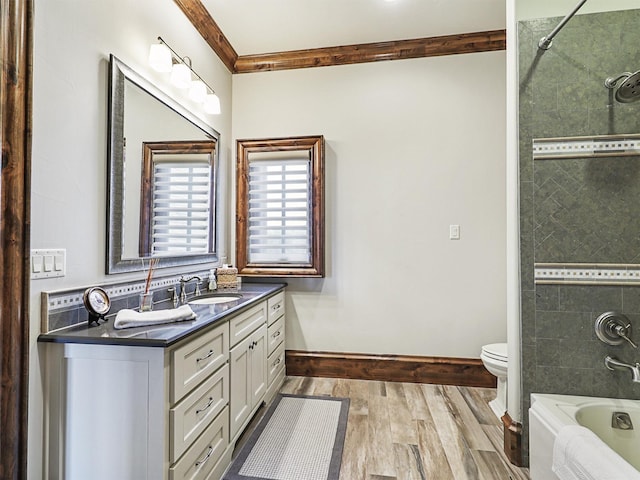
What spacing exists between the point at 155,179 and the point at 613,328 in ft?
8.45

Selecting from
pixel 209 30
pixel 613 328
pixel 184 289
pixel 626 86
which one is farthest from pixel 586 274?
pixel 209 30

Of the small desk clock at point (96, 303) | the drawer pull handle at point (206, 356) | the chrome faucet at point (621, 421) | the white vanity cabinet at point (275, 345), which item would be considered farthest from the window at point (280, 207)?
the chrome faucet at point (621, 421)

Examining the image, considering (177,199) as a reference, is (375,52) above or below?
above

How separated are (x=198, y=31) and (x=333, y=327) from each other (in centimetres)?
252

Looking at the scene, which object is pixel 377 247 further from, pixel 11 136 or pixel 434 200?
pixel 11 136

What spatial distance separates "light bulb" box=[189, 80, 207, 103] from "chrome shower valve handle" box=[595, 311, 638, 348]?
2.68 metres

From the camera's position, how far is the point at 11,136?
119cm

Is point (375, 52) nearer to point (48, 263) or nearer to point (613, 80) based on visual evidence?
point (613, 80)

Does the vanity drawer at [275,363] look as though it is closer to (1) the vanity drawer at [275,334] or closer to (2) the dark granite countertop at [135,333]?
(1) the vanity drawer at [275,334]

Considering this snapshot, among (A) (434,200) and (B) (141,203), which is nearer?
(B) (141,203)

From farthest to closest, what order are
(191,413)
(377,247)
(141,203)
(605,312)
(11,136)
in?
(377,247) < (141,203) < (605,312) < (191,413) < (11,136)

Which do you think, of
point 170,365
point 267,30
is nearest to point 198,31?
point 267,30

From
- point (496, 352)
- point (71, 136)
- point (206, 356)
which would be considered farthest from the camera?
point (496, 352)

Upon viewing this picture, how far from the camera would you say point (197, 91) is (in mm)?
2289
